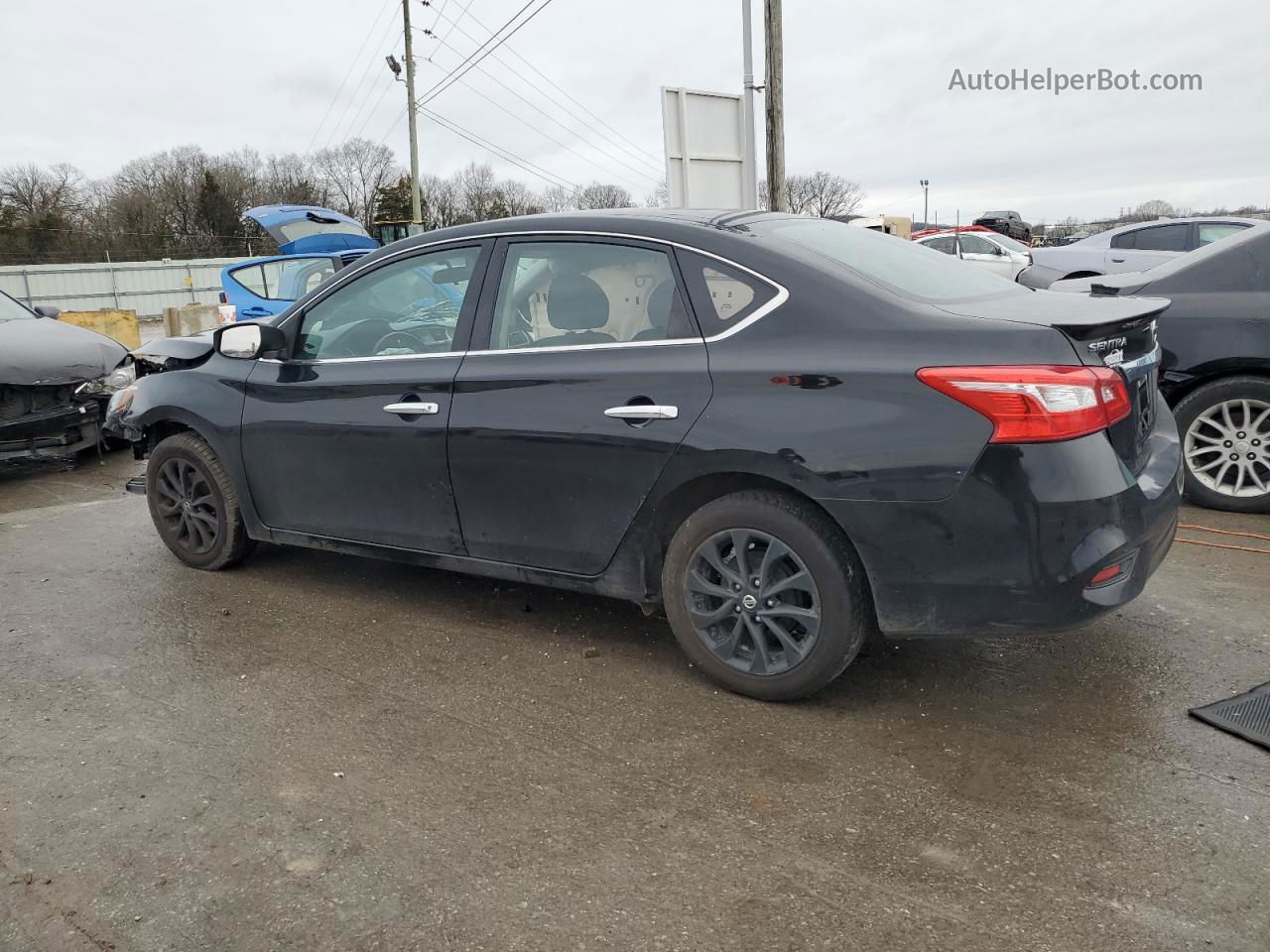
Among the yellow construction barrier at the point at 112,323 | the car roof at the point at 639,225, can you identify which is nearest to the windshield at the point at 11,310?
the car roof at the point at 639,225

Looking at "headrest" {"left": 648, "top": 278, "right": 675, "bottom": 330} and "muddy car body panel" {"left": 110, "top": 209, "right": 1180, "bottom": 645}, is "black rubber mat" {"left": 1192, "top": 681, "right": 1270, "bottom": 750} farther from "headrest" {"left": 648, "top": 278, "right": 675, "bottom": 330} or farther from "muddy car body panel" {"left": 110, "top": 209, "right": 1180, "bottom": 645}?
"headrest" {"left": 648, "top": 278, "right": 675, "bottom": 330}

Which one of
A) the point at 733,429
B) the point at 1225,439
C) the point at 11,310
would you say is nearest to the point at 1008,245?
the point at 1225,439

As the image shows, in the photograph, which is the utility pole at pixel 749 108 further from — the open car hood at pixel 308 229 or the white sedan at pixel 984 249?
the white sedan at pixel 984 249

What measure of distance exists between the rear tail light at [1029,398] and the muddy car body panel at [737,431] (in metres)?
0.03

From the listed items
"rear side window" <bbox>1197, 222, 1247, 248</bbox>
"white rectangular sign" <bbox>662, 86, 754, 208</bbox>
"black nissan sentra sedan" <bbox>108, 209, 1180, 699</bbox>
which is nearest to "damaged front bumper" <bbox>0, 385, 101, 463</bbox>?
"black nissan sentra sedan" <bbox>108, 209, 1180, 699</bbox>

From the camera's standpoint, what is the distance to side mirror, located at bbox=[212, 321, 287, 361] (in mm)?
4359

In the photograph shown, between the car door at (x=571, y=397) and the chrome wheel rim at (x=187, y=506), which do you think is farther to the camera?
the chrome wheel rim at (x=187, y=506)

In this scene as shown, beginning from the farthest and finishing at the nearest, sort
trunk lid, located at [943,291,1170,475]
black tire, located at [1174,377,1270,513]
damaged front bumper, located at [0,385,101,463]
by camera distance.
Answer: damaged front bumper, located at [0,385,101,463] < black tire, located at [1174,377,1270,513] < trunk lid, located at [943,291,1170,475]

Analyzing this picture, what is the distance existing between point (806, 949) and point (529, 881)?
69 cm

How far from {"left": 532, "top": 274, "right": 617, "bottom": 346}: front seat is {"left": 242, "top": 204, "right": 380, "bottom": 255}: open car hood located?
13.4 m

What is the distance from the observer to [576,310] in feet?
11.9

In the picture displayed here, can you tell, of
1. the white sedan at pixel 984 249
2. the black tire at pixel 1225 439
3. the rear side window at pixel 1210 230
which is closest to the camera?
the black tire at pixel 1225 439

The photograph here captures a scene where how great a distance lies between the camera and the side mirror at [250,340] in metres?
4.36

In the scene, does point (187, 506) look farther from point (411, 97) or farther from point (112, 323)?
point (411, 97)
